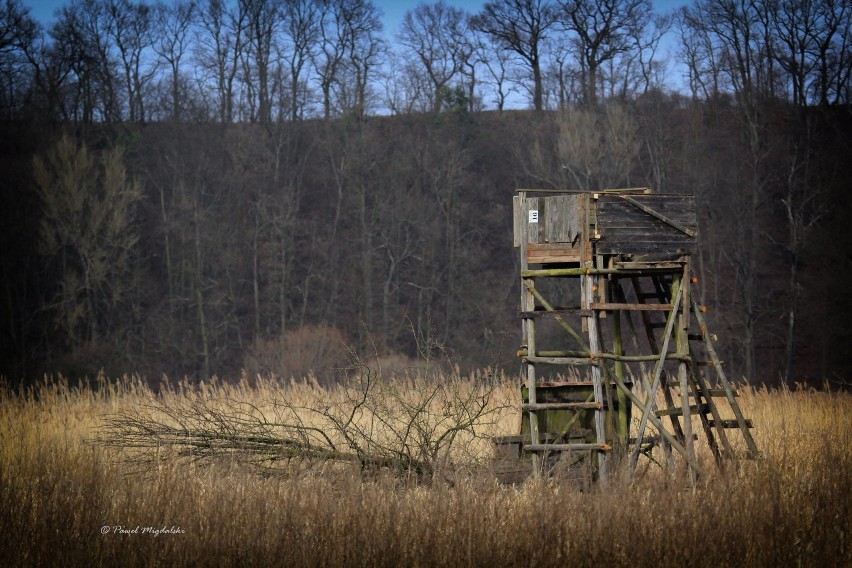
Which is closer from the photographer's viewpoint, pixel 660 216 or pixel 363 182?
pixel 660 216

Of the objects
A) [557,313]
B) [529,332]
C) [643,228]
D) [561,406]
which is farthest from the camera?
[529,332]

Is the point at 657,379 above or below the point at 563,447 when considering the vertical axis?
above

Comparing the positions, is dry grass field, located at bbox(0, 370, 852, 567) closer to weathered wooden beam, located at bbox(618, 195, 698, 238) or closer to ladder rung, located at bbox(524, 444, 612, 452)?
ladder rung, located at bbox(524, 444, 612, 452)

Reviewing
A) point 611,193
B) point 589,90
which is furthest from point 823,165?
point 611,193

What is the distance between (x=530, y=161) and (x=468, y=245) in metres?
5.37

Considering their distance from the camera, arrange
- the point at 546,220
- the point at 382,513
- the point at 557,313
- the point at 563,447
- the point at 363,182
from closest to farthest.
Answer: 1. the point at 382,513
2. the point at 563,447
3. the point at 557,313
4. the point at 546,220
5. the point at 363,182

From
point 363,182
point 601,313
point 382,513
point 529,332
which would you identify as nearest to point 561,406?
point 529,332

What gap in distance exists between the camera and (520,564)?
9.42 m

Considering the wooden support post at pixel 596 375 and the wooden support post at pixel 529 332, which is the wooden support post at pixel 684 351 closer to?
the wooden support post at pixel 596 375

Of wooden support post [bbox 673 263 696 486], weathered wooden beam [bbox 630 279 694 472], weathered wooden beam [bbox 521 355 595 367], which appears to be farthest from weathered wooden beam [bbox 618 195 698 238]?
weathered wooden beam [bbox 521 355 595 367]

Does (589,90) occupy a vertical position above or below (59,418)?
above

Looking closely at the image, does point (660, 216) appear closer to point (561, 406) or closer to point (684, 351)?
point (684, 351)

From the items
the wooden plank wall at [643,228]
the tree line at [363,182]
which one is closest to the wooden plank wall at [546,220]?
the wooden plank wall at [643,228]

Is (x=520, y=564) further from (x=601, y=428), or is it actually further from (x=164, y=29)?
(x=164, y=29)
